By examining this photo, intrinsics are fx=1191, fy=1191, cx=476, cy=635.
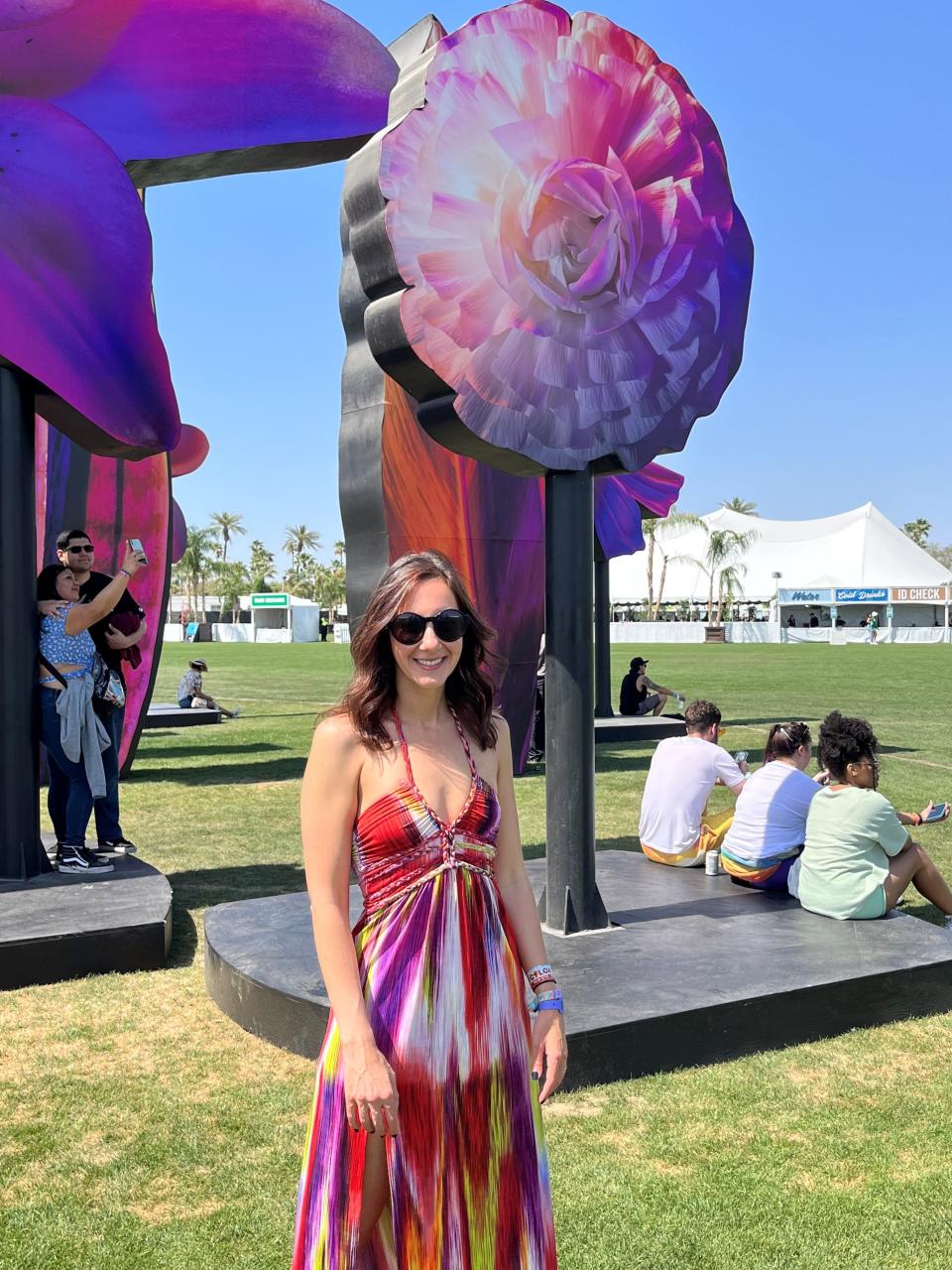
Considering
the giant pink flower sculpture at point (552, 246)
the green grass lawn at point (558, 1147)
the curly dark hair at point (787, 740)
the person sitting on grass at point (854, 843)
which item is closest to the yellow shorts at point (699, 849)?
the curly dark hair at point (787, 740)

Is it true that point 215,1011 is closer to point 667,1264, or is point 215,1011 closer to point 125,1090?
point 125,1090

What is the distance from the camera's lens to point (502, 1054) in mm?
2168

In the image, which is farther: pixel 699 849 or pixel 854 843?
pixel 699 849

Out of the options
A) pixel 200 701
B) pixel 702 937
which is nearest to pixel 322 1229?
pixel 702 937

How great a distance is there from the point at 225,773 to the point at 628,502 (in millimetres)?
6553

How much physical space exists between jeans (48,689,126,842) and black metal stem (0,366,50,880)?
63 cm

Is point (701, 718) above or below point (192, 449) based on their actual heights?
below

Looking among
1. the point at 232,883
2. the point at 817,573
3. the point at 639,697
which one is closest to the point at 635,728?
the point at 639,697

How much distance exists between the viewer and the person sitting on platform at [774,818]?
5.87 metres

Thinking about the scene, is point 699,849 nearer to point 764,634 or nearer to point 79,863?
point 79,863

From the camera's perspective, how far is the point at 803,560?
73.6m

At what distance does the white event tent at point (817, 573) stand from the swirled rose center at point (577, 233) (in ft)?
188

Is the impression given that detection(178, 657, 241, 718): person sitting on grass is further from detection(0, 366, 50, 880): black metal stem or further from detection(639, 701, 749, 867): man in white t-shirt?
detection(639, 701, 749, 867): man in white t-shirt

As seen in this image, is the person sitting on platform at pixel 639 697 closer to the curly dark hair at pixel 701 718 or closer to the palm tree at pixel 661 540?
the curly dark hair at pixel 701 718
